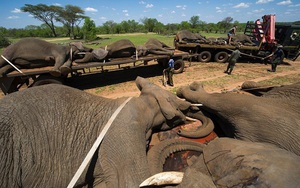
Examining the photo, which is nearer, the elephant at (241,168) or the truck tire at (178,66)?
the elephant at (241,168)

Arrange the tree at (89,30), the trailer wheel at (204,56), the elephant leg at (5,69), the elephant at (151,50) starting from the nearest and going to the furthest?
1. the elephant leg at (5,69)
2. the elephant at (151,50)
3. the trailer wheel at (204,56)
4. the tree at (89,30)

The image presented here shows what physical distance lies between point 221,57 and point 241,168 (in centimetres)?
1288

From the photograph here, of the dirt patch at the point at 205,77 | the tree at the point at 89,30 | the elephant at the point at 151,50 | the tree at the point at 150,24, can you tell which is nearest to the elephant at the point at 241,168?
the dirt patch at the point at 205,77

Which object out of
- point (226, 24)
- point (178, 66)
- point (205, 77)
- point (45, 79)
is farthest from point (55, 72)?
point (226, 24)

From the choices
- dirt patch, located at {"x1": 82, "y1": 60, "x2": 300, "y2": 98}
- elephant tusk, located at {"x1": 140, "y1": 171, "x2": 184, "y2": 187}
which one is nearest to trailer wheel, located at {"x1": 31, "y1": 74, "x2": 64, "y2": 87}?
dirt patch, located at {"x1": 82, "y1": 60, "x2": 300, "y2": 98}

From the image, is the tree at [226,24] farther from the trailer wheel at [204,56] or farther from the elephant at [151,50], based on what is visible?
the elephant at [151,50]

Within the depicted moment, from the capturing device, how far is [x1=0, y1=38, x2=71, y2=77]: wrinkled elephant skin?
225 inches

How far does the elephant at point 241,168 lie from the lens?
114 cm

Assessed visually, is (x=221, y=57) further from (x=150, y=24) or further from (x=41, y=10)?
(x=150, y=24)

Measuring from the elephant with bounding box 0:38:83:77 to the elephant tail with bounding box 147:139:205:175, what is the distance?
508cm

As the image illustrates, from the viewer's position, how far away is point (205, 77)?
31.2ft

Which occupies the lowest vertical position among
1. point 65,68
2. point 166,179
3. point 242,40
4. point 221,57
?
point 166,179

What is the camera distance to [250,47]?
12.3 m

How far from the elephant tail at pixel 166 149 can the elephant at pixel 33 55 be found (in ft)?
16.7
